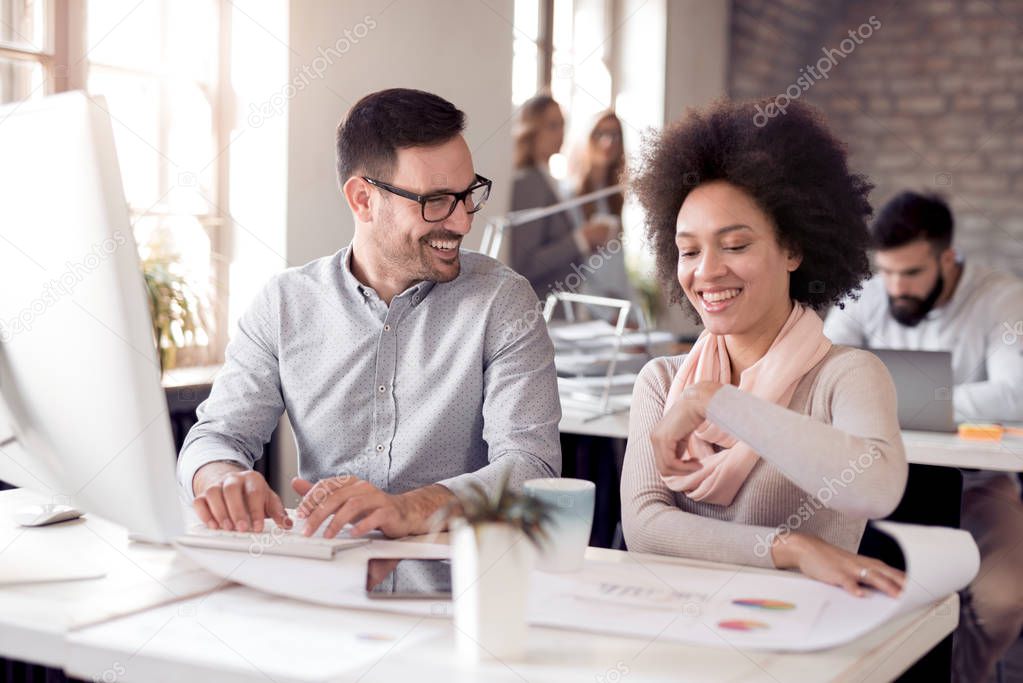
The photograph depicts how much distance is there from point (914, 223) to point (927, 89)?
3.86 m

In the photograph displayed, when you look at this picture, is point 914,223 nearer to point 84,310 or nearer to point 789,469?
point 789,469

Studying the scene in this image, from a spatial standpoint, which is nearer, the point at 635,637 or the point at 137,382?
the point at 137,382

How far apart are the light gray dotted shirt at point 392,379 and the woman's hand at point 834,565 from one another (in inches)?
19.7

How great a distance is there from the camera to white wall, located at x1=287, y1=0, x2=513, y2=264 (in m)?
3.09

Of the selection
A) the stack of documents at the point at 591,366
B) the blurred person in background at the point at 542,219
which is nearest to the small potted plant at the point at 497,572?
the stack of documents at the point at 591,366

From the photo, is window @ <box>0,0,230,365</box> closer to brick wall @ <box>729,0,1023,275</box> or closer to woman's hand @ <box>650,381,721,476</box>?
woman's hand @ <box>650,381,721,476</box>

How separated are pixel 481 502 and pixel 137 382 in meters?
0.29

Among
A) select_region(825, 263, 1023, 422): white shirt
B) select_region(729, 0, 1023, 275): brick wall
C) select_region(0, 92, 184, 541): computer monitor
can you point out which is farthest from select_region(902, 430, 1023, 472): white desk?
select_region(729, 0, 1023, 275): brick wall

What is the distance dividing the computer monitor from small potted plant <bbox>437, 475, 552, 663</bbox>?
9.8 inches

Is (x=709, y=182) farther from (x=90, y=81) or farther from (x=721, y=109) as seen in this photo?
(x=90, y=81)

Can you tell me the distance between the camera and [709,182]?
1636 mm

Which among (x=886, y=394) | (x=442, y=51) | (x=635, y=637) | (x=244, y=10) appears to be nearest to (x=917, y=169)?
(x=442, y=51)

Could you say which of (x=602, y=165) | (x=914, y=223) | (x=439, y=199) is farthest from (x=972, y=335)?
(x=602, y=165)

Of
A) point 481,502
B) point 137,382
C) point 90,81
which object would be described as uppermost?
point 90,81
